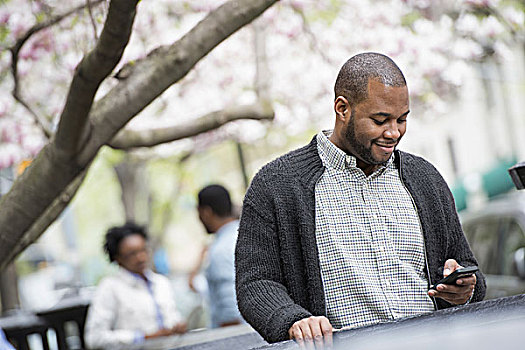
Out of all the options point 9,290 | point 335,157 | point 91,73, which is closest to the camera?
point 335,157

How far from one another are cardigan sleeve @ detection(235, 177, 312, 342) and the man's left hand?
0.45m

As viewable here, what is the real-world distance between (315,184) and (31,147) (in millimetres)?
9629

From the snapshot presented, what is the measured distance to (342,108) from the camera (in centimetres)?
300

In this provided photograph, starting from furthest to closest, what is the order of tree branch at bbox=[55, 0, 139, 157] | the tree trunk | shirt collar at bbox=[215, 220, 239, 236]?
the tree trunk
shirt collar at bbox=[215, 220, 239, 236]
tree branch at bbox=[55, 0, 139, 157]

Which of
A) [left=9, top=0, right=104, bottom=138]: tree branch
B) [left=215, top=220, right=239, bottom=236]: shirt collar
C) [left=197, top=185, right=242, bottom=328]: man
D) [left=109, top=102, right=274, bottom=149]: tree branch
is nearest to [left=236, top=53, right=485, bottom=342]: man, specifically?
[left=9, top=0, right=104, bottom=138]: tree branch

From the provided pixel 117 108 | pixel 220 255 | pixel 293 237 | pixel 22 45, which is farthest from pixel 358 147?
pixel 220 255

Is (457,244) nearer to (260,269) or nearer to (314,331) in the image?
(260,269)

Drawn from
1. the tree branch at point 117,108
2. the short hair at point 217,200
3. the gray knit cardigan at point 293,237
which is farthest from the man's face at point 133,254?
the gray knit cardigan at point 293,237

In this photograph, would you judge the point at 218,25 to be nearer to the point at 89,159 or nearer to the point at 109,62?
the point at 109,62

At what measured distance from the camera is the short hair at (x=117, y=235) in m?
6.79

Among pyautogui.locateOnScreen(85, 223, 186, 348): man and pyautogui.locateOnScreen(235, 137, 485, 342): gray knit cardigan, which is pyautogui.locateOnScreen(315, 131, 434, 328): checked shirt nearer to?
pyautogui.locateOnScreen(235, 137, 485, 342): gray knit cardigan

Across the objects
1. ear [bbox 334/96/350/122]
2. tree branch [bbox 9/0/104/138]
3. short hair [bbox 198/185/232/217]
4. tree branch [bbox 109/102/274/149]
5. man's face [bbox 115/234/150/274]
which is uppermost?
tree branch [bbox 9/0/104/138]

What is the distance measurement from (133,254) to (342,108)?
3.90m

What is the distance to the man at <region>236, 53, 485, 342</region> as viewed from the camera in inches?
114
